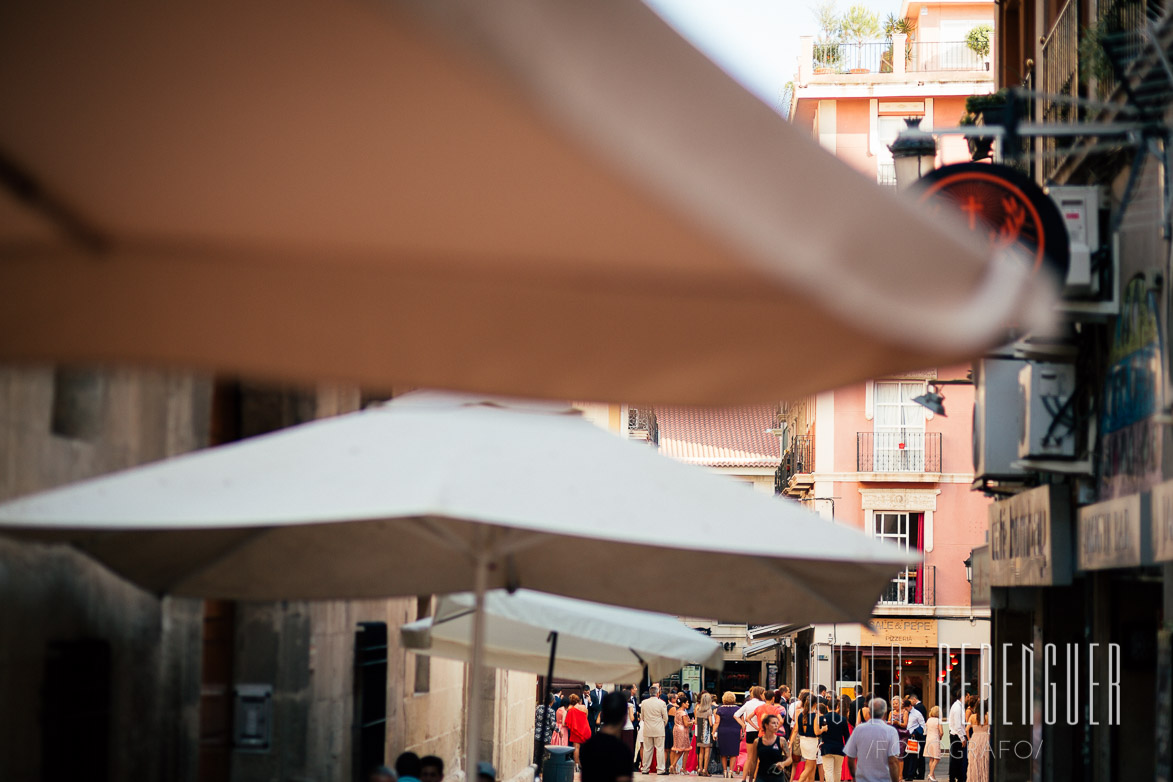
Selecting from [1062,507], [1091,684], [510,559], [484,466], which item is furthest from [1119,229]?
[484,466]

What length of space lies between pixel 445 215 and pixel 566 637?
815 cm

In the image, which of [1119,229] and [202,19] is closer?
[202,19]

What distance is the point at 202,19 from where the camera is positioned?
5.50 feet

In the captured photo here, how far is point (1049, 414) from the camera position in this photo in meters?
14.6

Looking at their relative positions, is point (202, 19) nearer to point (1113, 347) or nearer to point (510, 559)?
point (510, 559)

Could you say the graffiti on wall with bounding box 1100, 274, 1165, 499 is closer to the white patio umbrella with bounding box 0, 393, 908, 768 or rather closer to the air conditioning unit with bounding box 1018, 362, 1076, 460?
the air conditioning unit with bounding box 1018, 362, 1076, 460

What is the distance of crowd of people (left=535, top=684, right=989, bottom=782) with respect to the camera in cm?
1512

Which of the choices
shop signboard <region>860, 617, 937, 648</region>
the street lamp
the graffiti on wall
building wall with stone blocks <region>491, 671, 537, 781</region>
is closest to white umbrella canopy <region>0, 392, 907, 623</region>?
the graffiti on wall

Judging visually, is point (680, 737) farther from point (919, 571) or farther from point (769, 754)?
point (919, 571)

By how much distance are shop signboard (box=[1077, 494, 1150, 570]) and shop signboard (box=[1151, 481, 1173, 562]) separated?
0.88 feet

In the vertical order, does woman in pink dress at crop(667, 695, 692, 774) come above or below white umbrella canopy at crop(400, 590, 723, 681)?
below

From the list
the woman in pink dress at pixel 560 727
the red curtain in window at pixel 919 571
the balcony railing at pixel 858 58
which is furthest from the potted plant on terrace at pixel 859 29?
the woman in pink dress at pixel 560 727

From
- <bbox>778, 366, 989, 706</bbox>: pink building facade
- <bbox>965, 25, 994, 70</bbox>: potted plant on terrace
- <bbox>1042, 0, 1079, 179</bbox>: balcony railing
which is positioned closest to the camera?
<bbox>1042, 0, 1079, 179</bbox>: balcony railing

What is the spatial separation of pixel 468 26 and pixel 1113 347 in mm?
12939
